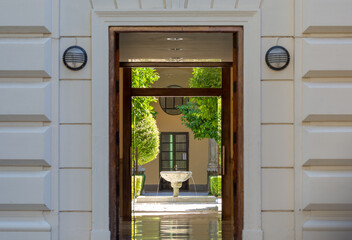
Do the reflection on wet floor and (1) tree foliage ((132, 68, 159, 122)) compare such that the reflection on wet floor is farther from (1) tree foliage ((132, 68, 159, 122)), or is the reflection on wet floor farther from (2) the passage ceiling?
(1) tree foliage ((132, 68, 159, 122))

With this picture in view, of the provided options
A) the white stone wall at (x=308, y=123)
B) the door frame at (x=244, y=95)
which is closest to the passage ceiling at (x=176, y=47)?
the door frame at (x=244, y=95)

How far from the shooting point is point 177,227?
22.8ft

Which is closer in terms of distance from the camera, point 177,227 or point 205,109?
point 177,227

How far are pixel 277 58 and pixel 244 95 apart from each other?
1.50 feet

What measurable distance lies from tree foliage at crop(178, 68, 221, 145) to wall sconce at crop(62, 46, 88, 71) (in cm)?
461

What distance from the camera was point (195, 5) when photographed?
492cm

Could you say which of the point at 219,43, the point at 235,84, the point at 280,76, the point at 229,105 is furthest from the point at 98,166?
the point at 229,105

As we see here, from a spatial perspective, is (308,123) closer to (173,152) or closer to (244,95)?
(244,95)


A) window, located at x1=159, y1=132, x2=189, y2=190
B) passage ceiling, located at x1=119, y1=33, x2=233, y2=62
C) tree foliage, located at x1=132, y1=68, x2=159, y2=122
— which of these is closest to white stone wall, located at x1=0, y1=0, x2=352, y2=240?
passage ceiling, located at x1=119, y1=33, x2=233, y2=62

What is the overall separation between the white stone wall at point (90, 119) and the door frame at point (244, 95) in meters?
0.06

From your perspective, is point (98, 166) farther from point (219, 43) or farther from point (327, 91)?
point (219, 43)

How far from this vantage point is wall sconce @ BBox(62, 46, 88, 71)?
4.86m

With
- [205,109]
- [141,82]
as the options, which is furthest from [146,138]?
[141,82]

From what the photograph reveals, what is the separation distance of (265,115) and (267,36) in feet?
2.44
